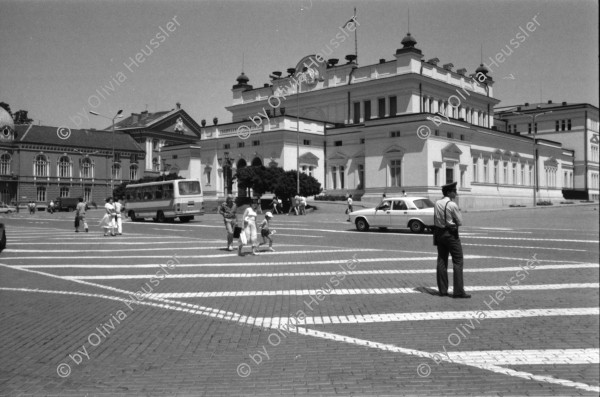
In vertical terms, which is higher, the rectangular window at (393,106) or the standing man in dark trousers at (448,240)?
the rectangular window at (393,106)

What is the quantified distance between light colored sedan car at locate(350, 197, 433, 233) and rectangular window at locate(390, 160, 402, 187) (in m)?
25.7

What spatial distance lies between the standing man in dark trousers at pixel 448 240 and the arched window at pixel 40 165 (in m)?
20.6

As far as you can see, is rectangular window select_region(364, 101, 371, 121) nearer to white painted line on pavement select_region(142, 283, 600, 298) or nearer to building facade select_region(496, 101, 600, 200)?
building facade select_region(496, 101, 600, 200)

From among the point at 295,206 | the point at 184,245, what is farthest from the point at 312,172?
the point at 184,245

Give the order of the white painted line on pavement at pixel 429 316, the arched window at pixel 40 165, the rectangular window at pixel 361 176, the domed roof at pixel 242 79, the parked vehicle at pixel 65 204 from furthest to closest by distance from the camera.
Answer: the domed roof at pixel 242 79
the parked vehicle at pixel 65 204
the rectangular window at pixel 361 176
the arched window at pixel 40 165
the white painted line on pavement at pixel 429 316

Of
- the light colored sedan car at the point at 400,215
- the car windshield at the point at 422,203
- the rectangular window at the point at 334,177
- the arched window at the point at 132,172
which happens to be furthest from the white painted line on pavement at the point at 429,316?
the arched window at the point at 132,172

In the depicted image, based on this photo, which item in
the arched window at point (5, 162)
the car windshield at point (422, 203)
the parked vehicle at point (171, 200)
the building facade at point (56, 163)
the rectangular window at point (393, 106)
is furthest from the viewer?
the rectangular window at point (393, 106)

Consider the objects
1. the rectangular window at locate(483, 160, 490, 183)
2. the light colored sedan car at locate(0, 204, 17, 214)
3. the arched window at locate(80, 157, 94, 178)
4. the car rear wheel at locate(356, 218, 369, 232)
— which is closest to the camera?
the car rear wheel at locate(356, 218, 369, 232)

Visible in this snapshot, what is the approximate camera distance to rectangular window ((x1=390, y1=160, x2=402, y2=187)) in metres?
51.5

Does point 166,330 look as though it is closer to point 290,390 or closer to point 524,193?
point 290,390

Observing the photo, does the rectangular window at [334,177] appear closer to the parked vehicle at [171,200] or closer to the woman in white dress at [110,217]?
the parked vehicle at [171,200]

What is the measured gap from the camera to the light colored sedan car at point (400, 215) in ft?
81.0

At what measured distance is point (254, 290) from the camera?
34.1 feet

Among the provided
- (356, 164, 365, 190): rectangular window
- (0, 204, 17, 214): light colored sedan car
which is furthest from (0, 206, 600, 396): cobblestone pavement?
(356, 164, 365, 190): rectangular window
